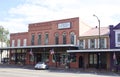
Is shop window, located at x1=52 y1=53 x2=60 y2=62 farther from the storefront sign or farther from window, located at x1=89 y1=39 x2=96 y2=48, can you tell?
window, located at x1=89 y1=39 x2=96 y2=48

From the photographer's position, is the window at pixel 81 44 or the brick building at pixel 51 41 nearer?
the window at pixel 81 44

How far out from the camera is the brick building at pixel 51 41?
4607 centimetres

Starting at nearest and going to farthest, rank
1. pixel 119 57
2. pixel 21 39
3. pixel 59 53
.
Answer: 1. pixel 119 57
2. pixel 59 53
3. pixel 21 39

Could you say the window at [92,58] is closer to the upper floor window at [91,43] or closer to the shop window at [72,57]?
the upper floor window at [91,43]

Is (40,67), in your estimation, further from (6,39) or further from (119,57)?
(6,39)

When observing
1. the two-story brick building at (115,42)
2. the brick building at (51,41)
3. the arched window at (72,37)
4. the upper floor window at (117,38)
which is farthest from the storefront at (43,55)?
the upper floor window at (117,38)

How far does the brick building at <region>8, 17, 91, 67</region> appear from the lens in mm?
46069

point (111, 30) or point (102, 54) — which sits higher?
point (111, 30)

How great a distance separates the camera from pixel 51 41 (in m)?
49.8

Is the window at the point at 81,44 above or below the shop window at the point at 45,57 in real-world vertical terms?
above

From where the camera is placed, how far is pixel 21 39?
192ft

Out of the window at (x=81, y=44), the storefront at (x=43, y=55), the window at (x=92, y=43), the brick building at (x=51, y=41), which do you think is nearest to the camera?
the window at (x=92, y=43)

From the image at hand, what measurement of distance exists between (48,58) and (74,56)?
6534 millimetres

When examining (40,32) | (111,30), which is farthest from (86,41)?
(40,32)
